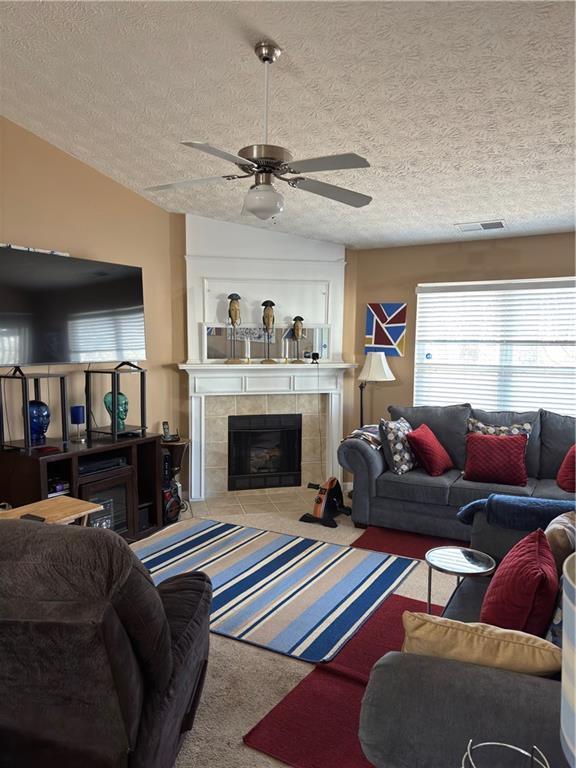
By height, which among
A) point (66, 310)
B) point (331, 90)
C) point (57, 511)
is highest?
point (331, 90)

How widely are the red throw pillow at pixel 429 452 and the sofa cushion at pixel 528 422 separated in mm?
474

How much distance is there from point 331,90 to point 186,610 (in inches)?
92.8

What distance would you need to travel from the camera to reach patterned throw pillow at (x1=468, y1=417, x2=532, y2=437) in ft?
14.4

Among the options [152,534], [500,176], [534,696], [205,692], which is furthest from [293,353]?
[534,696]

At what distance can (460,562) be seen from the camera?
2.56 m

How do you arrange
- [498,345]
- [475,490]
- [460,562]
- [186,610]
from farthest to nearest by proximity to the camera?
[498,345], [475,490], [460,562], [186,610]

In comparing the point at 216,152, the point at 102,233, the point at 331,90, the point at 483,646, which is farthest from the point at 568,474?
the point at 102,233

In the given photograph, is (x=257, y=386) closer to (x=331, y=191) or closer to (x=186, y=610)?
(x=331, y=191)

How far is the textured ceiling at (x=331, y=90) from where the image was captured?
212cm

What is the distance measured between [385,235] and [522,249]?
123cm

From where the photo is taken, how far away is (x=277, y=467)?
5.77m

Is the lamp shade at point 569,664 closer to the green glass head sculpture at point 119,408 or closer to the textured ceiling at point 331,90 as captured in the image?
the textured ceiling at point 331,90

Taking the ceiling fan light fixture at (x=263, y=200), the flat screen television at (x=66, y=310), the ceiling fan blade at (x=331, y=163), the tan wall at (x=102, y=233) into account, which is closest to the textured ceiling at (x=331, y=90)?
the tan wall at (x=102, y=233)

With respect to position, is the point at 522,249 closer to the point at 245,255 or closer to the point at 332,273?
the point at 332,273
